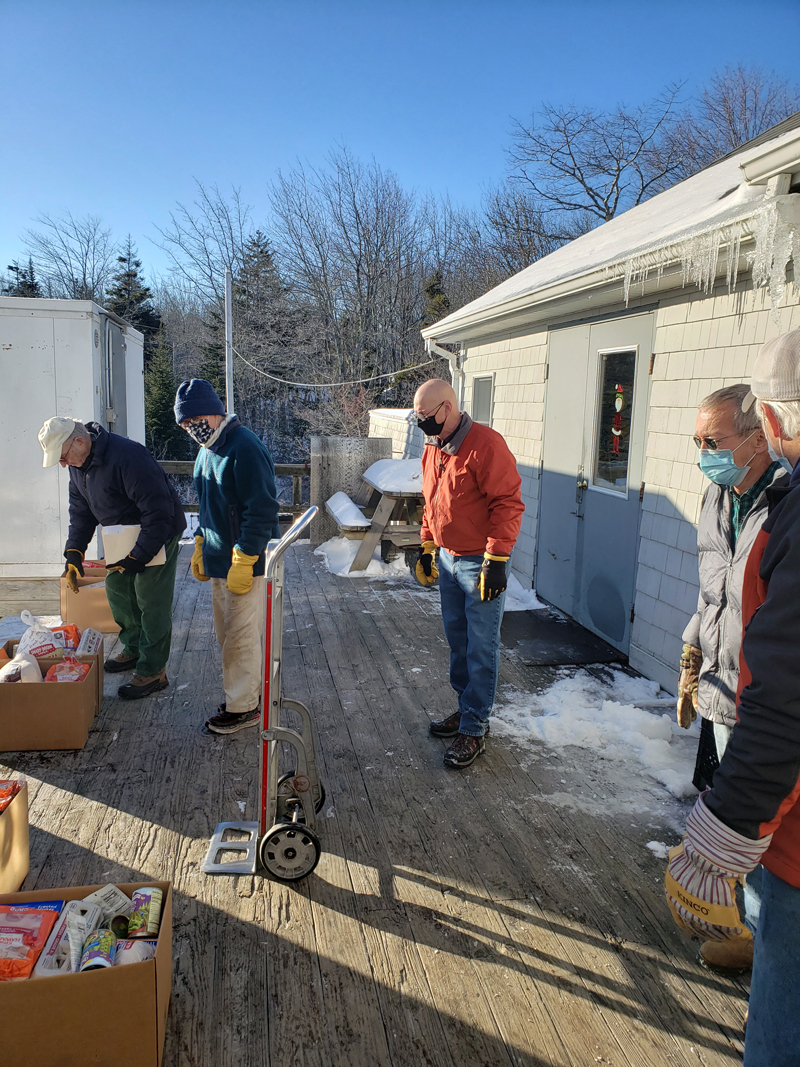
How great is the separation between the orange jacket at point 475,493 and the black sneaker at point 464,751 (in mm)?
915

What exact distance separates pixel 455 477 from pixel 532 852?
5.45 feet

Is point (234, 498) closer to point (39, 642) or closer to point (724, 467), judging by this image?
point (39, 642)

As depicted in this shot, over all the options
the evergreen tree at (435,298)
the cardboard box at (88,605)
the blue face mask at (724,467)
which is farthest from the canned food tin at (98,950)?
the evergreen tree at (435,298)

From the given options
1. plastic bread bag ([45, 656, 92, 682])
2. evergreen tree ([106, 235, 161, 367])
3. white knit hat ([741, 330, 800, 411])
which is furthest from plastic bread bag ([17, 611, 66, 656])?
evergreen tree ([106, 235, 161, 367])

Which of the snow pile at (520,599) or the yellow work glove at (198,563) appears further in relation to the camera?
the snow pile at (520,599)

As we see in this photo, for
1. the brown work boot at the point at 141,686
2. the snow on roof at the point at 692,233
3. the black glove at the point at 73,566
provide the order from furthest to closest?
the black glove at the point at 73,566 → the brown work boot at the point at 141,686 → the snow on roof at the point at 692,233

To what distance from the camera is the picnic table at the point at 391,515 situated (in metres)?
6.81

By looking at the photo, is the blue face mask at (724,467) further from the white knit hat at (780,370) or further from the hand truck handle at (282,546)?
the hand truck handle at (282,546)

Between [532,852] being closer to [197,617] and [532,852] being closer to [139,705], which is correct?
[139,705]

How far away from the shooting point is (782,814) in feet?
3.91

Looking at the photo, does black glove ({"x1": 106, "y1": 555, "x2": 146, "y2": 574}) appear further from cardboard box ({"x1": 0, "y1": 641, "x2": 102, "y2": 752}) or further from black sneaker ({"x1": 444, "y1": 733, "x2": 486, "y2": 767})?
black sneaker ({"x1": 444, "y1": 733, "x2": 486, "y2": 767})

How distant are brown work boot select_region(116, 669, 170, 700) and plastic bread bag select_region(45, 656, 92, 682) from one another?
506 mm

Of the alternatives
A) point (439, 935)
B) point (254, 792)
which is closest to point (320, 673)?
point (254, 792)

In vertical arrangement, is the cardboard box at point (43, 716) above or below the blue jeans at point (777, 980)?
below
